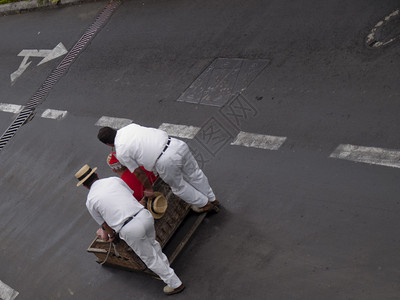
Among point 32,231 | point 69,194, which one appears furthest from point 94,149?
point 32,231

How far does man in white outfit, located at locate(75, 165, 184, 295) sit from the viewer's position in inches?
207

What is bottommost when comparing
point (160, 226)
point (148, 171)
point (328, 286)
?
point (328, 286)

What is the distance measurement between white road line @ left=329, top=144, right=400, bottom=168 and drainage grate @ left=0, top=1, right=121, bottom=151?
6921 mm

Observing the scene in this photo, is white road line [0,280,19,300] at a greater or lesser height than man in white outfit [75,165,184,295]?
lesser

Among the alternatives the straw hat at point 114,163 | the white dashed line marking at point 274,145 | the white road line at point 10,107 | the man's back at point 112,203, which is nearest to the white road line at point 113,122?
the white dashed line marking at point 274,145

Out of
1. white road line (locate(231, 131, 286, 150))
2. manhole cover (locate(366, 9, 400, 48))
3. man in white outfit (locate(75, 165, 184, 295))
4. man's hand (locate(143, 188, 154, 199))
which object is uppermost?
man in white outfit (locate(75, 165, 184, 295))

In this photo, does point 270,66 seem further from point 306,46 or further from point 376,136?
point 376,136

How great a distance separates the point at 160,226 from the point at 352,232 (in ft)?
7.31

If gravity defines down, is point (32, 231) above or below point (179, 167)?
below

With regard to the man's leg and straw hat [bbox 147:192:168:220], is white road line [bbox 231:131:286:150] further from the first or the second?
straw hat [bbox 147:192:168:220]

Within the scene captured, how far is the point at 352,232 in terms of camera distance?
5.49m

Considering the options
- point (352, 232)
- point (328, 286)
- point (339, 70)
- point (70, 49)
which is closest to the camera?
point (328, 286)

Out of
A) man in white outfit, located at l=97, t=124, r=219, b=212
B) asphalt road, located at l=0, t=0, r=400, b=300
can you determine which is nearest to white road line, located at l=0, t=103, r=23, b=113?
asphalt road, located at l=0, t=0, r=400, b=300

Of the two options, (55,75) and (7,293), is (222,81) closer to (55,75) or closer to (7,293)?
(7,293)
